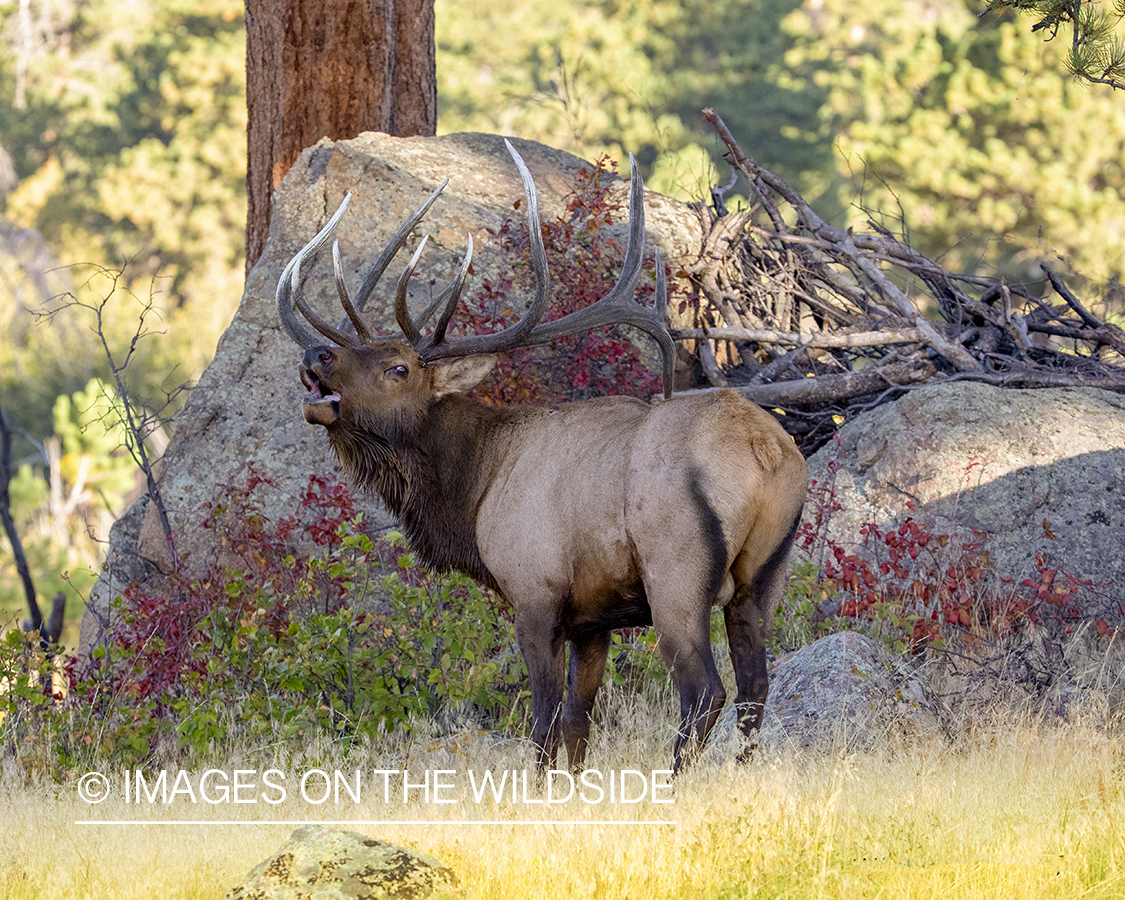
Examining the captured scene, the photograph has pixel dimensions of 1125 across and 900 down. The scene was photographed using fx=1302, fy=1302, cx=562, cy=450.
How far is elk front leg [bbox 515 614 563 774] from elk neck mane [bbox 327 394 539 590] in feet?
1.63

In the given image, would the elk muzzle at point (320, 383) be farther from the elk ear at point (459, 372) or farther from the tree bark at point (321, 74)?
the tree bark at point (321, 74)

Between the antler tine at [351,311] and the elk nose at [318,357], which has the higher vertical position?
the antler tine at [351,311]

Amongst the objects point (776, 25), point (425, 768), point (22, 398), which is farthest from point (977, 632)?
point (776, 25)

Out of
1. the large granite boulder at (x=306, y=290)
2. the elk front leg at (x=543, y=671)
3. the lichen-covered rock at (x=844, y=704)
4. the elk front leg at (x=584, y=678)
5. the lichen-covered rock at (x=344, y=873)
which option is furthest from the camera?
the large granite boulder at (x=306, y=290)

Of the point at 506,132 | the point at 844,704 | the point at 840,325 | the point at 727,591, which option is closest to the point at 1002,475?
the point at 840,325

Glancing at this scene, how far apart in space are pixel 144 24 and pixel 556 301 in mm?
21910

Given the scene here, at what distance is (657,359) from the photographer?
9117 millimetres

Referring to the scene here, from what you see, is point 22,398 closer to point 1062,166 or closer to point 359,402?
point 1062,166

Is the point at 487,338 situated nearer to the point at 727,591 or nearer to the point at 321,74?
the point at 727,591

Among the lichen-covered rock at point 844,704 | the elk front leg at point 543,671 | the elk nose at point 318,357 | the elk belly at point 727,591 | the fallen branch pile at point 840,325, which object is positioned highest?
the elk nose at point 318,357

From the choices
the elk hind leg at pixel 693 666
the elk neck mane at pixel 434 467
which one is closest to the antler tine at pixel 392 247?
the elk neck mane at pixel 434 467

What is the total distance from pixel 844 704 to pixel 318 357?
9.11 ft

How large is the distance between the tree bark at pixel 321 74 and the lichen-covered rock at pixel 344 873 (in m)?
7.21

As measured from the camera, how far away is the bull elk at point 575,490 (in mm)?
5004
